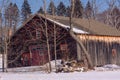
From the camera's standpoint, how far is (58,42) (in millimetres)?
41750

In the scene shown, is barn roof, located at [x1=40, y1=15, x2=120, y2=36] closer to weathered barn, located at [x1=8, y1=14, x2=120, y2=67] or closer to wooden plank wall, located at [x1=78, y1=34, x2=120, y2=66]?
weathered barn, located at [x1=8, y1=14, x2=120, y2=67]

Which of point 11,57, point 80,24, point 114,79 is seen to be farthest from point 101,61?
point 114,79

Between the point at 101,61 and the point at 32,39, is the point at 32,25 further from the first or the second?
the point at 101,61

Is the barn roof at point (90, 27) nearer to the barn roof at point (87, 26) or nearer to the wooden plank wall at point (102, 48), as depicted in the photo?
the barn roof at point (87, 26)

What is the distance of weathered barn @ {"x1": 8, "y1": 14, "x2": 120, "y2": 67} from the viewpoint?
133 feet

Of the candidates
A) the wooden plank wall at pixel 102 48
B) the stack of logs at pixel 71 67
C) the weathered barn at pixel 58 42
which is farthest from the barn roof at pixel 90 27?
the stack of logs at pixel 71 67

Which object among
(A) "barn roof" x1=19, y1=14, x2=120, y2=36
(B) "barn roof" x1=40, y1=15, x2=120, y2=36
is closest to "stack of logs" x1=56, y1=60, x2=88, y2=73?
(A) "barn roof" x1=19, y1=14, x2=120, y2=36

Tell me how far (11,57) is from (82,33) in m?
11.6

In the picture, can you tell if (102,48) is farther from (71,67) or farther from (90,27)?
(71,67)

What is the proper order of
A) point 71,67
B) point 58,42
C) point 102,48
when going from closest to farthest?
point 71,67, point 58,42, point 102,48

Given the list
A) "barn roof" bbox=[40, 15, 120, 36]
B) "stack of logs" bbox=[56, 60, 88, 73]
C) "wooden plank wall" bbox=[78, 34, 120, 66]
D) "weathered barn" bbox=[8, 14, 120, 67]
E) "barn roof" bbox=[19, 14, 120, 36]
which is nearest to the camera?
"stack of logs" bbox=[56, 60, 88, 73]

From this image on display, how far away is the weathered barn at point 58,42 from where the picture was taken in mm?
40562

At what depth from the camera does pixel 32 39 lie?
44531mm

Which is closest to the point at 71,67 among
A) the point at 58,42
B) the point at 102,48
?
the point at 58,42
